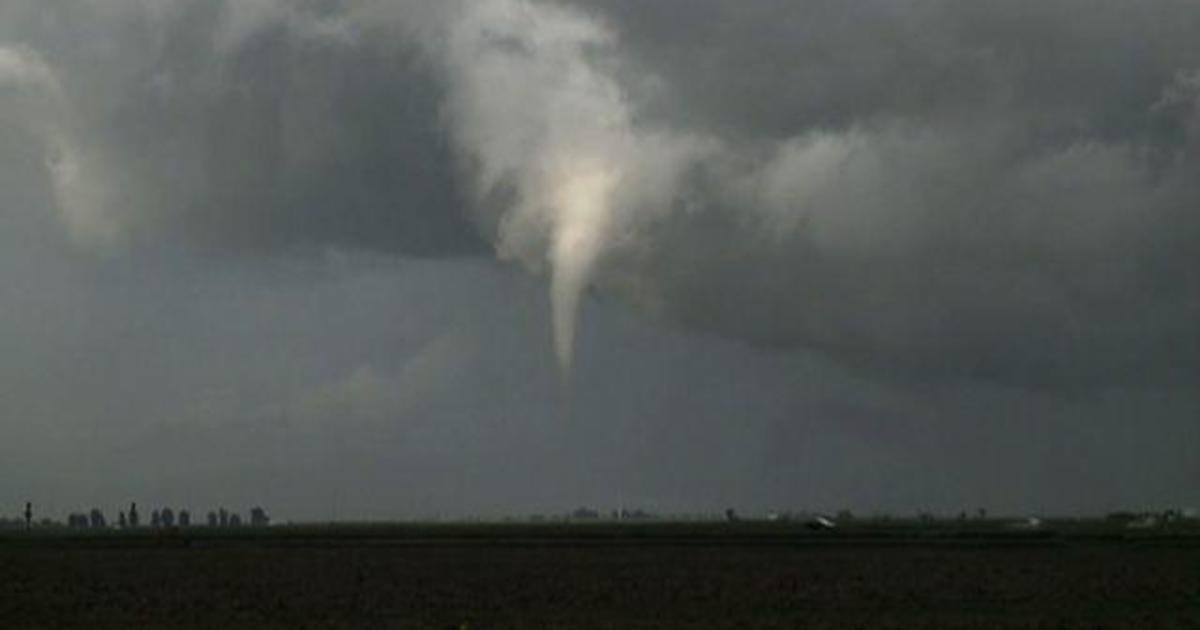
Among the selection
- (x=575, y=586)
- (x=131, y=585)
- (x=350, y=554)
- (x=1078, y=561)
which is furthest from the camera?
(x=350, y=554)

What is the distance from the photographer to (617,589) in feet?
190

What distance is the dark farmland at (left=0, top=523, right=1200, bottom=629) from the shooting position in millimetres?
45156

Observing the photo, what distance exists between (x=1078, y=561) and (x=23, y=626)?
57.6m

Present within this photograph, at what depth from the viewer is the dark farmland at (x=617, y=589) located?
148 feet

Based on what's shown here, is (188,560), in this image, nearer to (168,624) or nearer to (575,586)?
(575,586)

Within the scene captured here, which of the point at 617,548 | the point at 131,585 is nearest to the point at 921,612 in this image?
the point at 131,585

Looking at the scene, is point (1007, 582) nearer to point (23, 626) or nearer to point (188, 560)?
point (23, 626)

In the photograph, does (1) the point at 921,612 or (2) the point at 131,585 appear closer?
(1) the point at 921,612

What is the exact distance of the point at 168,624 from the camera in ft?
147

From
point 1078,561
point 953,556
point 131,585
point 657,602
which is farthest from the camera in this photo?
point 953,556

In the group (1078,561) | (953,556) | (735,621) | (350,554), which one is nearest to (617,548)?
(350,554)

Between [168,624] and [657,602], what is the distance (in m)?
17.1

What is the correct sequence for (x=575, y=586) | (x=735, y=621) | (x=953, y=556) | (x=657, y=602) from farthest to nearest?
1. (x=953, y=556)
2. (x=575, y=586)
3. (x=657, y=602)
4. (x=735, y=621)

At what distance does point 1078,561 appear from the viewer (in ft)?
263
